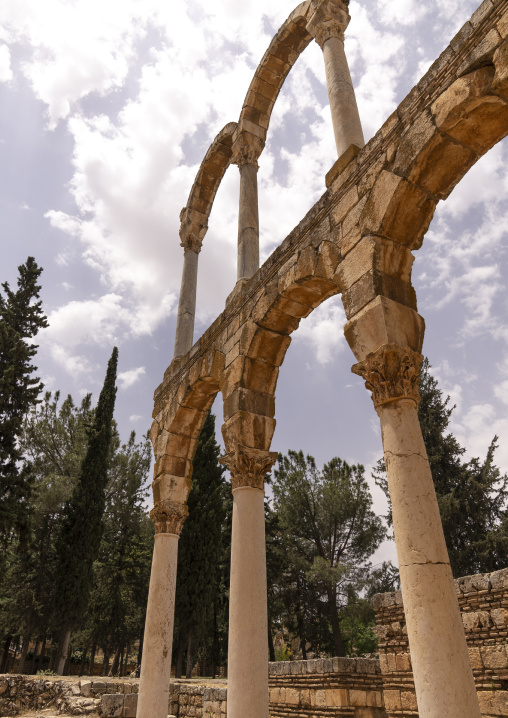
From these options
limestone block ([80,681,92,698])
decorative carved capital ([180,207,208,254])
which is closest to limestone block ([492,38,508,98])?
decorative carved capital ([180,207,208,254])

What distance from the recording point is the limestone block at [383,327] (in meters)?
4.91

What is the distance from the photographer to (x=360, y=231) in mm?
5629

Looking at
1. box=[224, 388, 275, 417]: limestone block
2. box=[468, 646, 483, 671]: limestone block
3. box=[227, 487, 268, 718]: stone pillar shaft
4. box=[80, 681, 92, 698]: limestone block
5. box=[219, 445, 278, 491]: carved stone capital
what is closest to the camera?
box=[227, 487, 268, 718]: stone pillar shaft

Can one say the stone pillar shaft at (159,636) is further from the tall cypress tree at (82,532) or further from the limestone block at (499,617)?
the tall cypress tree at (82,532)

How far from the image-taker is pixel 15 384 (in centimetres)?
1888

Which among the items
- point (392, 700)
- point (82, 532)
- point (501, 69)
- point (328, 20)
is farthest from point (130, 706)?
point (328, 20)

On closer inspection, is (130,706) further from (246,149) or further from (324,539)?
(324,539)

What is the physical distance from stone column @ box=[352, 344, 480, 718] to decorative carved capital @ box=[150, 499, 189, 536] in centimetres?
580

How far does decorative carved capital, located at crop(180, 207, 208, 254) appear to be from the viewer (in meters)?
12.3

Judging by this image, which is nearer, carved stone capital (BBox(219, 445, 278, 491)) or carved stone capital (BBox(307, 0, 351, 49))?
carved stone capital (BBox(219, 445, 278, 491))

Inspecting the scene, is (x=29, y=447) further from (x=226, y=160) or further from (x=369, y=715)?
(x=369, y=715)

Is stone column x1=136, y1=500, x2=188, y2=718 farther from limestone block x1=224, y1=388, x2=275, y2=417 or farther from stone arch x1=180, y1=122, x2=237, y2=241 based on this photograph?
stone arch x1=180, y1=122, x2=237, y2=241

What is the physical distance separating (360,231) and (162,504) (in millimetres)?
6443

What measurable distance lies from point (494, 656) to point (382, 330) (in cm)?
493
